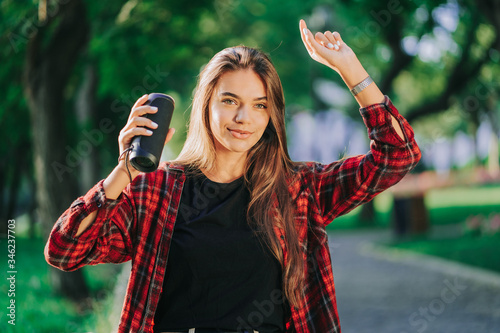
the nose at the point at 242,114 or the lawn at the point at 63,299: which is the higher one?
the nose at the point at 242,114

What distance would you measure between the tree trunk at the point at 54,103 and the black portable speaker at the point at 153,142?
18.6 feet

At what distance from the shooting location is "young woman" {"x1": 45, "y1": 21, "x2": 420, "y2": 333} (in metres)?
2.12

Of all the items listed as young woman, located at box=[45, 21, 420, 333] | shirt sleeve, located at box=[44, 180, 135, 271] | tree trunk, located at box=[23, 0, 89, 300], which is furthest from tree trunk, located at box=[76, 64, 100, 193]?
shirt sleeve, located at box=[44, 180, 135, 271]

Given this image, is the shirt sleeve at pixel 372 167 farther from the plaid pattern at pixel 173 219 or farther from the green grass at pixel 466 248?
the green grass at pixel 466 248

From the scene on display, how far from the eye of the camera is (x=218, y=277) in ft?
7.15

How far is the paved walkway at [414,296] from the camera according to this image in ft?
23.4

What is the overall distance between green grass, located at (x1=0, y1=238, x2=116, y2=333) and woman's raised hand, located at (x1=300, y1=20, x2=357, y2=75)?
458cm

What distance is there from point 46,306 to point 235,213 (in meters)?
6.49

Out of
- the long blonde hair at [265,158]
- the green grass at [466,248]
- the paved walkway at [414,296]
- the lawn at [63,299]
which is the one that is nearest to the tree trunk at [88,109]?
the lawn at [63,299]

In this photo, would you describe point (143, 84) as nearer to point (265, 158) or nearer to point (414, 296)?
point (414, 296)

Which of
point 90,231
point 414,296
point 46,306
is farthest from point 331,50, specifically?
point 414,296

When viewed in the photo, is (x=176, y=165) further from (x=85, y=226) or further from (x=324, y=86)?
(x=324, y=86)

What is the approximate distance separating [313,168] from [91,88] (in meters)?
11.5

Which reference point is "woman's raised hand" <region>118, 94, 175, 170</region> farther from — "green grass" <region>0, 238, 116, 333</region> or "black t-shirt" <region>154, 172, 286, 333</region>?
"green grass" <region>0, 238, 116, 333</region>
